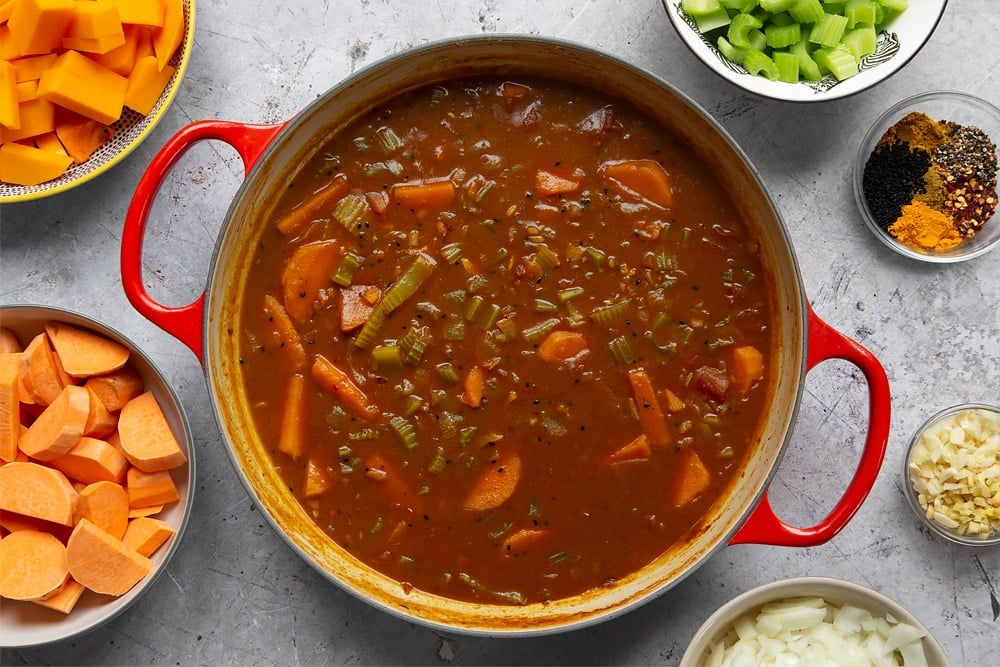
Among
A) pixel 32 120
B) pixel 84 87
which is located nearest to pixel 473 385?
pixel 84 87

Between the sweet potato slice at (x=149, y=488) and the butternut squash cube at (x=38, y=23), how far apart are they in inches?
56.7

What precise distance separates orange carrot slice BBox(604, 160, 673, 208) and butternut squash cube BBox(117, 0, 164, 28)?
1592 mm

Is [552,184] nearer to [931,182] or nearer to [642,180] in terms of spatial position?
[642,180]

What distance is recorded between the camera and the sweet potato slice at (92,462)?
270 cm

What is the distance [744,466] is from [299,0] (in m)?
2.21

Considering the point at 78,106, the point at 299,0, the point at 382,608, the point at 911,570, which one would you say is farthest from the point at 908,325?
the point at 78,106

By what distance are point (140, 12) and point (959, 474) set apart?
3143 mm

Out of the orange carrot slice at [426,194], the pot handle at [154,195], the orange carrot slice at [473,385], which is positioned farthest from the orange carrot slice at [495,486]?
the pot handle at [154,195]

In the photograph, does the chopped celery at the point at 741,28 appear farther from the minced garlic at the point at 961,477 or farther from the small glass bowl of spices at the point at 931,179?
the minced garlic at the point at 961,477

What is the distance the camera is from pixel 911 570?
2.95m

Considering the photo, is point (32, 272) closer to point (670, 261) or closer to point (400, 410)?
point (400, 410)

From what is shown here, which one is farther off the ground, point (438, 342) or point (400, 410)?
point (438, 342)

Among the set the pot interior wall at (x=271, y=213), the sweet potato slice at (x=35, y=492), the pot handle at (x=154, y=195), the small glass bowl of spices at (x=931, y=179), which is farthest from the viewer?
the small glass bowl of spices at (x=931, y=179)

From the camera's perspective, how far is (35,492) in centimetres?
269
